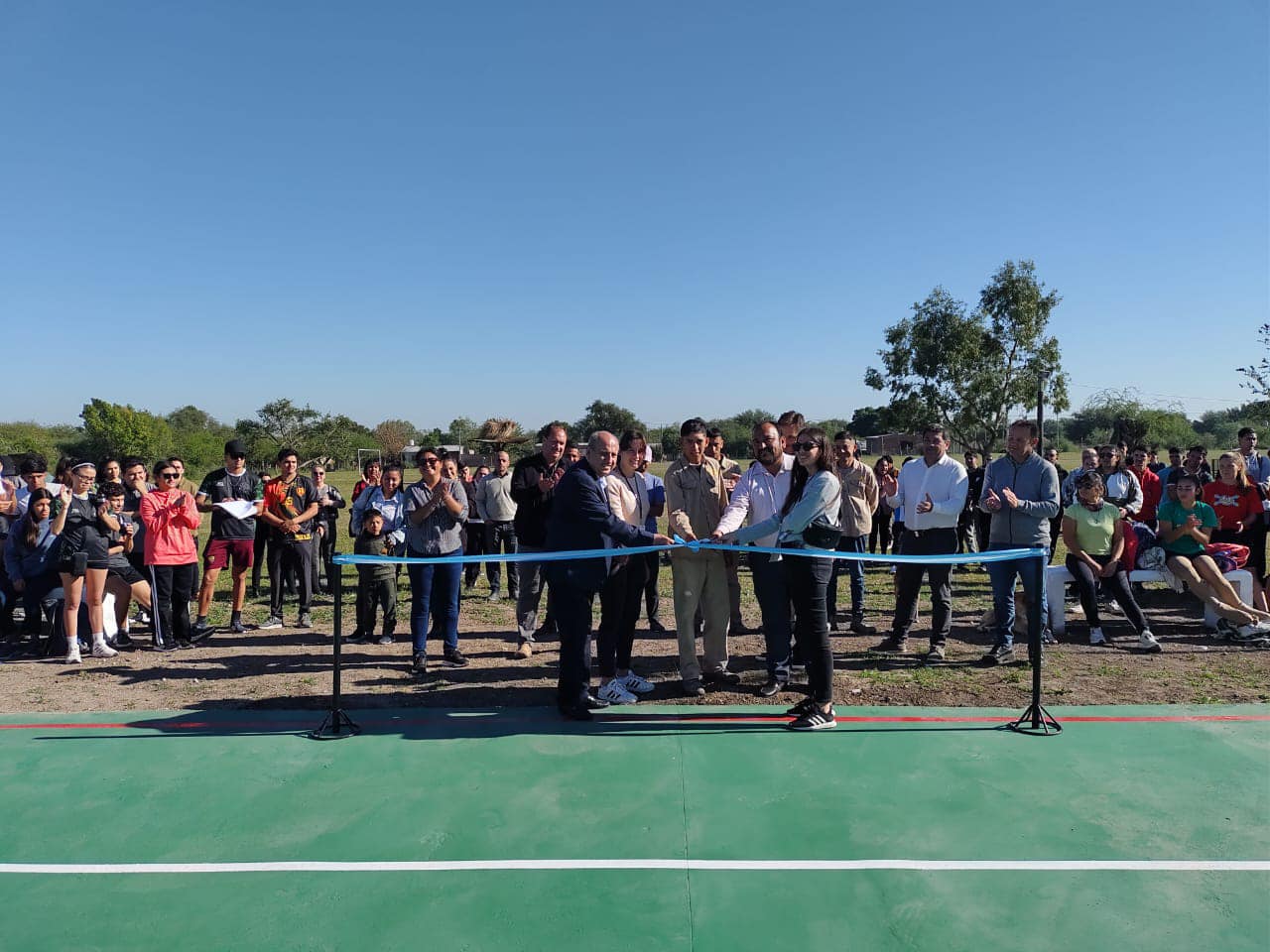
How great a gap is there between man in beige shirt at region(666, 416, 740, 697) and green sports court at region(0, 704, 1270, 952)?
0.75 m

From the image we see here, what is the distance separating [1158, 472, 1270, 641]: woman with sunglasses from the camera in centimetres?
795

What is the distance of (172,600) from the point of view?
8.16 m

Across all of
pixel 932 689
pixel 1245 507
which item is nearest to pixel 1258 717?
pixel 932 689

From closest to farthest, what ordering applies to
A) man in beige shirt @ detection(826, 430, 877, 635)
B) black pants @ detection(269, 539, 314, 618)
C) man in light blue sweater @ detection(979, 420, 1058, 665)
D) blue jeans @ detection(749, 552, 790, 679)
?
blue jeans @ detection(749, 552, 790, 679)
man in light blue sweater @ detection(979, 420, 1058, 665)
man in beige shirt @ detection(826, 430, 877, 635)
black pants @ detection(269, 539, 314, 618)

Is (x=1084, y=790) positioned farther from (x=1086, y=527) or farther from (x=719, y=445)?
(x=719, y=445)

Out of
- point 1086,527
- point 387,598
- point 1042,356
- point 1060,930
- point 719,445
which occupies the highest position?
point 1042,356

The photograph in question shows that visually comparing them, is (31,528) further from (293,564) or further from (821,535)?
(821,535)

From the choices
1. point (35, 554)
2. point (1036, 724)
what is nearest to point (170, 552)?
point (35, 554)

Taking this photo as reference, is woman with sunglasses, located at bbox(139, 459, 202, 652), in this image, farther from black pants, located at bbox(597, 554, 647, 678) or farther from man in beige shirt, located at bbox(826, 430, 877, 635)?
man in beige shirt, located at bbox(826, 430, 877, 635)

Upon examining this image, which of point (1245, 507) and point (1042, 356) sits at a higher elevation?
point (1042, 356)

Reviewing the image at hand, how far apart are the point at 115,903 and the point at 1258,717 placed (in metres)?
7.22

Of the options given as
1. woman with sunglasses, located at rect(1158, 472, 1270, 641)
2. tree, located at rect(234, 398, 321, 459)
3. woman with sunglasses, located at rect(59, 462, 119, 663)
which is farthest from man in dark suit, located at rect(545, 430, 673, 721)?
tree, located at rect(234, 398, 321, 459)

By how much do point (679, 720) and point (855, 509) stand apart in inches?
133

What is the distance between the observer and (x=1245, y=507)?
9.21 metres
